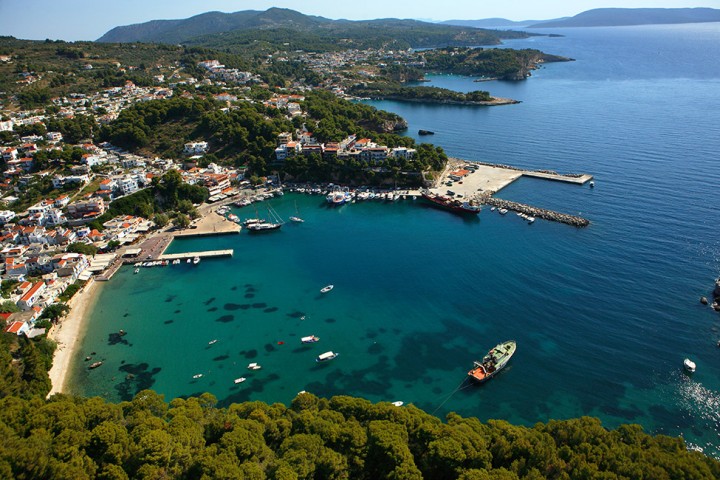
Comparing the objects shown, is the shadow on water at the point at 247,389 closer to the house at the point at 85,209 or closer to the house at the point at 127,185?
the house at the point at 85,209

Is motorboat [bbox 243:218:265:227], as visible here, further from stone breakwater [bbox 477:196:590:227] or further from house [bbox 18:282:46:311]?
stone breakwater [bbox 477:196:590:227]

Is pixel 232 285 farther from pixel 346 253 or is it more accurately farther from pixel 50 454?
pixel 50 454

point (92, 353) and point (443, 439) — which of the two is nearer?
point (443, 439)

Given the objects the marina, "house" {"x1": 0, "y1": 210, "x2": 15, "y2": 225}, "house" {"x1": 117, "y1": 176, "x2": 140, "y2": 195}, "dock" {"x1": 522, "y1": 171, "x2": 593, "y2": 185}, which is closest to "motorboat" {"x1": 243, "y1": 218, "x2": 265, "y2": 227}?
the marina

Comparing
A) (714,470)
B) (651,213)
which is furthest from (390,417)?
(651,213)

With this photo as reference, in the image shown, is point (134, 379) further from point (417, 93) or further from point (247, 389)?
point (417, 93)

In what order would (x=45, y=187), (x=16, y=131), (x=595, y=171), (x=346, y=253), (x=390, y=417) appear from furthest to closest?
(x=16, y=131) → (x=595, y=171) → (x=45, y=187) → (x=346, y=253) → (x=390, y=417)

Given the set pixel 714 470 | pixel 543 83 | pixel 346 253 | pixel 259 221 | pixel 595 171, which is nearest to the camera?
pixel 714 470

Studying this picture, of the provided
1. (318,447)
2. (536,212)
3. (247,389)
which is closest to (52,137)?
(247,389)
